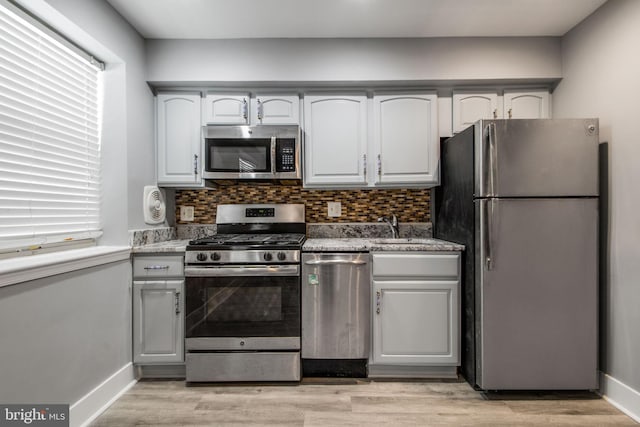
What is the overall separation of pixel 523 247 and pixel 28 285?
2.61 m

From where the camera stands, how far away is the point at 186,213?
2.81 metres

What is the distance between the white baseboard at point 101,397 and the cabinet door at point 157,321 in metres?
0.14

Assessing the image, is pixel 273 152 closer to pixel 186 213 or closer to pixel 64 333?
pixel 186 213

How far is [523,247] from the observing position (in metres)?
1.96

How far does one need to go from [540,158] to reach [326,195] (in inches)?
61.9

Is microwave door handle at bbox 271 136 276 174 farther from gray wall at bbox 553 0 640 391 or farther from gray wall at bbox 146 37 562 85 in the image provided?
gray wall at bbox 553 0 640 391

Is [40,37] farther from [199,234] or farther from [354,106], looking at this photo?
[354,106]

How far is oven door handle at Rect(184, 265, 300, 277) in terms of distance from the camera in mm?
2139

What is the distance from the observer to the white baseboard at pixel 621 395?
180cm

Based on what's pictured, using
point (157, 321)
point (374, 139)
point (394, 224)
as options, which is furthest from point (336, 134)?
point (157, 321)

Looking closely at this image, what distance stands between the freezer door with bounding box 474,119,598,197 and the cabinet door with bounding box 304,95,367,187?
92cm

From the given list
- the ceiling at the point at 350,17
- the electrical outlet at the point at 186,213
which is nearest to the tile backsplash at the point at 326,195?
the electrical outlet at the point at 186,213

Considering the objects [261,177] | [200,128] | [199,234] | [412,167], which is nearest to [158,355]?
[199,234]

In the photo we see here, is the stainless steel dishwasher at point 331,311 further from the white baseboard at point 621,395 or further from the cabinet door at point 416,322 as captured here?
the white baseboard at point 621,395
